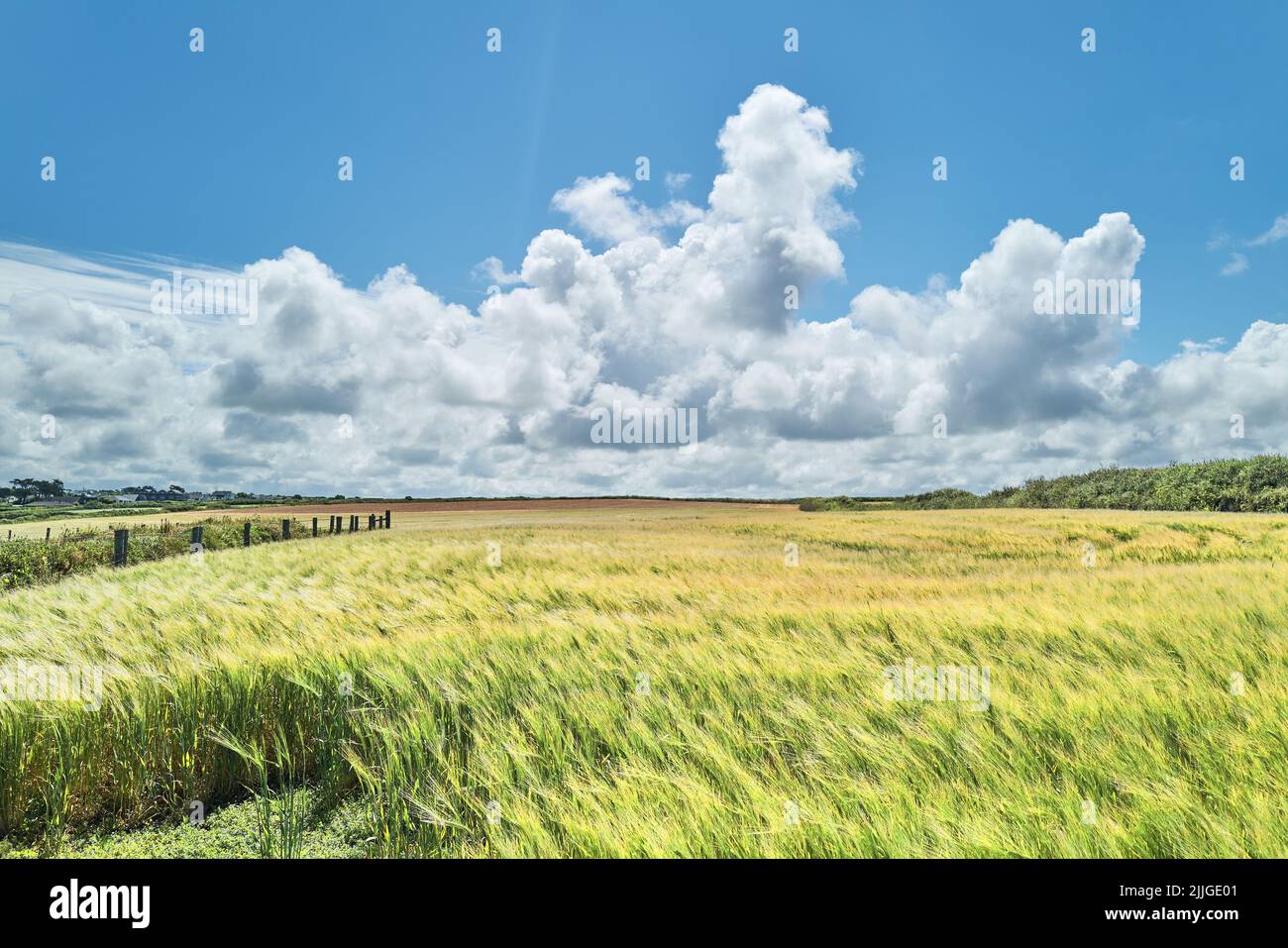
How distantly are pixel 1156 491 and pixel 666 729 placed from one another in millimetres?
70385

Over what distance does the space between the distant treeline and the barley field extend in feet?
180

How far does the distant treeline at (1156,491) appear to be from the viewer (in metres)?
48.0

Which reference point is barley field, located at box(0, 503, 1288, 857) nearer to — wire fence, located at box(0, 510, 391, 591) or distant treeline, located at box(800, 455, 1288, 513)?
wire fence, located at box(0, 510, 391, 591)

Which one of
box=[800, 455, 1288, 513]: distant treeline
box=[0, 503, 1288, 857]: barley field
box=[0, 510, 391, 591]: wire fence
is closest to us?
box=[0, 503, 1288, 857]: barley field

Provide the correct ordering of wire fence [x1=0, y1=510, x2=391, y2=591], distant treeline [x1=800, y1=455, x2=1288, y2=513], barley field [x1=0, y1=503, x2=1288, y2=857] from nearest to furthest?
barley field [x1=0, y1=503, x2=1288, y2=857], wire fence [x1=0, y1=510, x2=391, y2=591], distant treeline [x1=800, y1=455, x2=1288, y2=513]

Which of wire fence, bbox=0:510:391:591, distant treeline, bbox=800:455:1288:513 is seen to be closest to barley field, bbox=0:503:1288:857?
wire fence, bbox=0:510:391:591

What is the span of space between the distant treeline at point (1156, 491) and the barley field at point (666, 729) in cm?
5482

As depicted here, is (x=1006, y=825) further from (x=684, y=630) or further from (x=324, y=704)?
(x=324, y=704)

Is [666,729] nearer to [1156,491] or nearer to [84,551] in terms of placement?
[84,551]

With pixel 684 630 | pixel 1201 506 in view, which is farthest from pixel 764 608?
pixel 1201 506

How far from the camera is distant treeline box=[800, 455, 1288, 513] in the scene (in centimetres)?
4797

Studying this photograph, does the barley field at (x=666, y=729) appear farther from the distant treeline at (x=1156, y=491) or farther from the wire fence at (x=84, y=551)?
the distant treeline at (x=1156, y=491)

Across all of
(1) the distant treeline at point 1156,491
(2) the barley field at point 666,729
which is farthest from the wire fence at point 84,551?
(1) the distant treeline at point 1156,491

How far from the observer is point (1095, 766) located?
3.29 m
